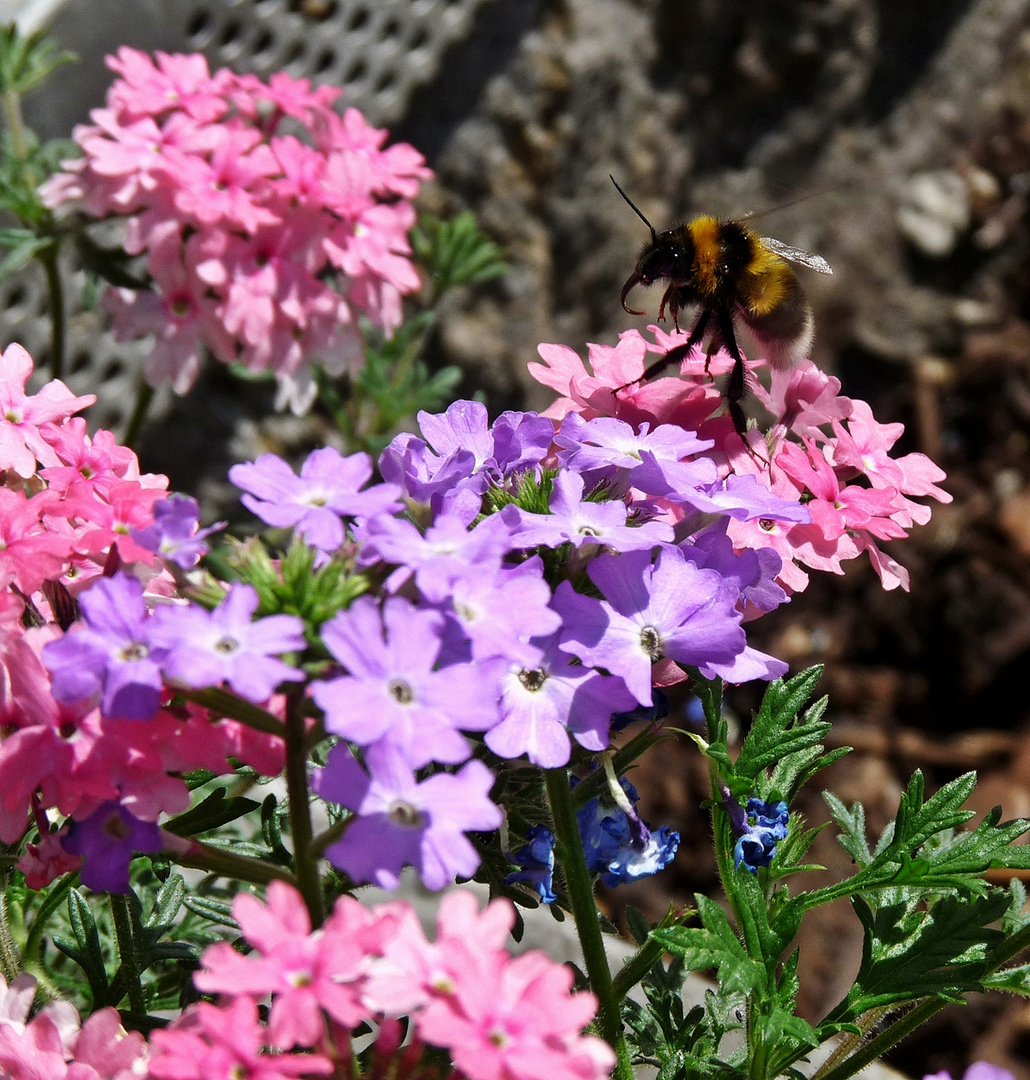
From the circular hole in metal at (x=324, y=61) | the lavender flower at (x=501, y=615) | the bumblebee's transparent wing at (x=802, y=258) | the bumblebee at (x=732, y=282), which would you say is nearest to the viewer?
the lavender flower at (x=501, y=615)

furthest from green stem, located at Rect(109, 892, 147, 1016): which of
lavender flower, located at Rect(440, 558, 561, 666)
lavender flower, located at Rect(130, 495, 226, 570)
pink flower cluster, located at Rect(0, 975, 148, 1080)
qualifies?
lavender flower, located at Rect(440, 558, 561, 666)

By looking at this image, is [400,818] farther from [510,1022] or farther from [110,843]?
[110,843]

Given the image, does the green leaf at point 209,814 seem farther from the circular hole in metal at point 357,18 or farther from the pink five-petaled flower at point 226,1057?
the circular hole in metal at point 357,18

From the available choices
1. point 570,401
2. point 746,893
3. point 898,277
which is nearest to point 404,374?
point 570,401

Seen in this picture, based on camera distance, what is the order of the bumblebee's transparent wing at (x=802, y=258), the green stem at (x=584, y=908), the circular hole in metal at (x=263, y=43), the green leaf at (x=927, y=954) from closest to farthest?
the green stem at (x=584, y=908)
the green leaf at (x=927, y=954)
the bumblebee's transparent wing at (x=802, y=258)
the circular hole in metal at (x=263, y=43)

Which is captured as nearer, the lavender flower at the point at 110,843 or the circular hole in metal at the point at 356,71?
the lavender flower at the point at 110,843

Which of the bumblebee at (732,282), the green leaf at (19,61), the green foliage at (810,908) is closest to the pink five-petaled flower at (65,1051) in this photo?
the green foliage at (810,908)

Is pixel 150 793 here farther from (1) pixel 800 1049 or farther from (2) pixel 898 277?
(2) pixel 898 277

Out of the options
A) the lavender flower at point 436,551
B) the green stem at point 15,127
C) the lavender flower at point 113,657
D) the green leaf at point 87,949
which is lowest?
the green leaf at point 87,949
